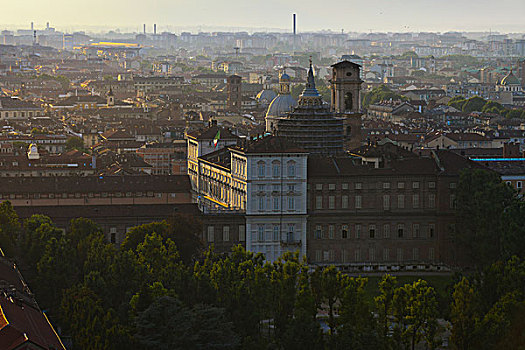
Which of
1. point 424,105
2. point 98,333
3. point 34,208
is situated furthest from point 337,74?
point 424,105

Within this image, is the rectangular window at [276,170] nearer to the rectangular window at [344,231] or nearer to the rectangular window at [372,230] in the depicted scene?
the rectangular window at [344,231]

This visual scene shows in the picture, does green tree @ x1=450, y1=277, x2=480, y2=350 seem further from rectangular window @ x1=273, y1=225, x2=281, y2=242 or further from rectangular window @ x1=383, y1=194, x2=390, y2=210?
rectangular window @ x1=383, y1=194, x2=390, y2=210

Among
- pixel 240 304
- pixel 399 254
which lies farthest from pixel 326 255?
pixel 240 304

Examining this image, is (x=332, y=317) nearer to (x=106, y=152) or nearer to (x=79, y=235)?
(x=79, y=235)

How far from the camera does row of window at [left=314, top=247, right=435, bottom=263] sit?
62156 millimetres

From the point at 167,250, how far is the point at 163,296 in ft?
38.3

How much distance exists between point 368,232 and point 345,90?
2497cm

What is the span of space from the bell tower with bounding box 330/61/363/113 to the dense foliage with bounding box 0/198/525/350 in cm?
3376

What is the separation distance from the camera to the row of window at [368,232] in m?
62.1

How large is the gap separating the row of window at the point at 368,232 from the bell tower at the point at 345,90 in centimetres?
2325

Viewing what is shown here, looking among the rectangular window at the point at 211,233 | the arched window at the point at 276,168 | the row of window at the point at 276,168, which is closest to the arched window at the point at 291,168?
the row of window at the point at 276,168

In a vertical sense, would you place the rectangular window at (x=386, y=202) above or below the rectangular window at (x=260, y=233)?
above

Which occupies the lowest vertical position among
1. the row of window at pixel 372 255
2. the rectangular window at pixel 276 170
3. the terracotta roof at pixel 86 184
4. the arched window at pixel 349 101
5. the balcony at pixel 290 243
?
the row of window at pixel 372 255

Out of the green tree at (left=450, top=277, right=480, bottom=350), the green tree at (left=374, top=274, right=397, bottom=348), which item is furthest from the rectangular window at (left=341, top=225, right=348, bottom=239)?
the green tree at (left=450, top=277, right=480, bottom=350)
